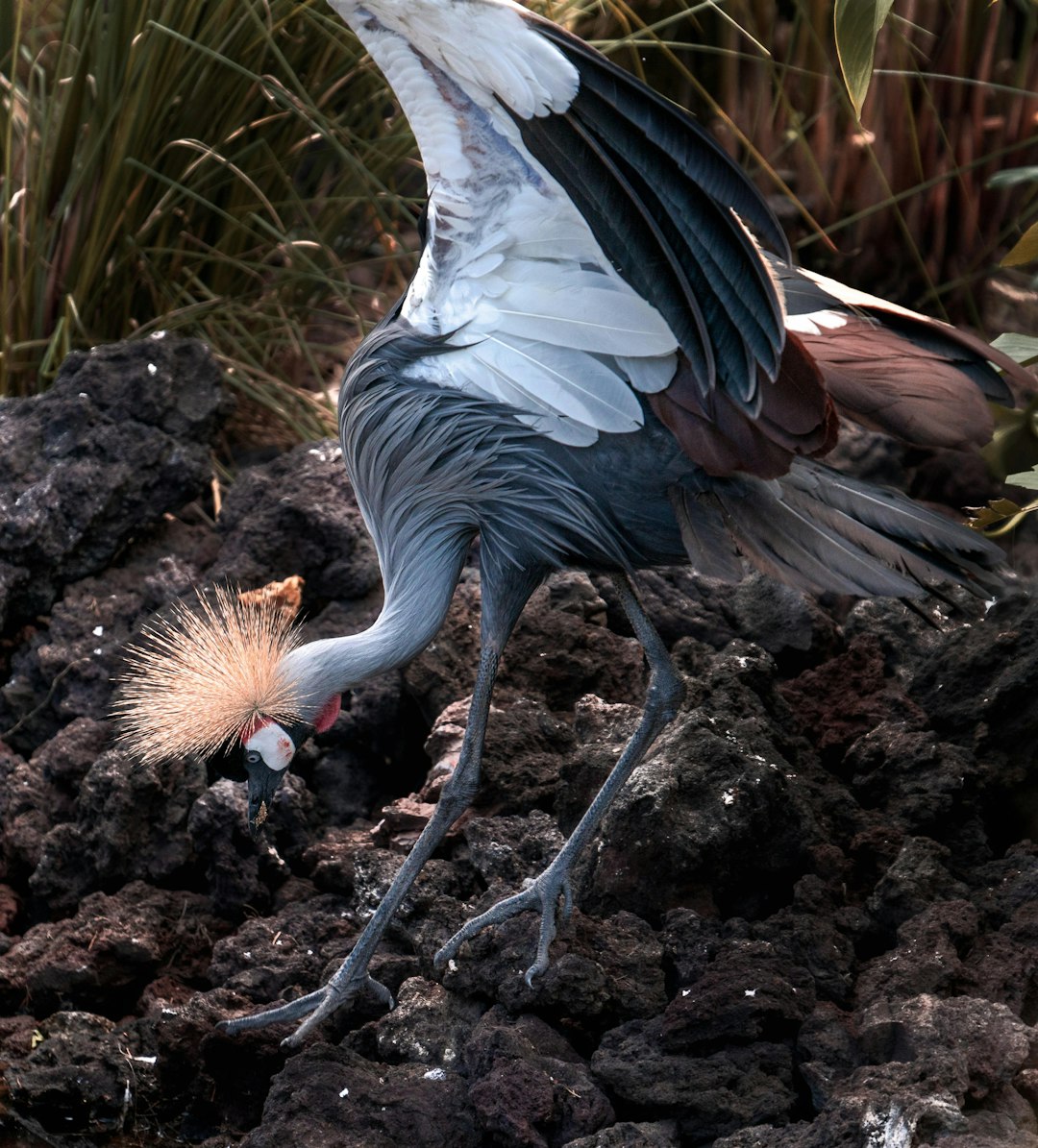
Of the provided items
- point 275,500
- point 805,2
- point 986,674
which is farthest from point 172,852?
point 805,2

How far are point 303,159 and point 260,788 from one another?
2737 mm

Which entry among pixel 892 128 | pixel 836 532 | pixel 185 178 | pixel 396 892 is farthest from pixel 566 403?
pixel 892 128

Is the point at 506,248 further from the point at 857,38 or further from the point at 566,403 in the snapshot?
the point at 857,38

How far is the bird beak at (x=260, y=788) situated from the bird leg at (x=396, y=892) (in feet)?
1.03

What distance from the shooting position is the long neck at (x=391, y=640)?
329 centimetres

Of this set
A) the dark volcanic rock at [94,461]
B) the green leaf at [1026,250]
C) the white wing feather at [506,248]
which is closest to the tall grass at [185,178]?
the dark volcanic rock at [94,461]

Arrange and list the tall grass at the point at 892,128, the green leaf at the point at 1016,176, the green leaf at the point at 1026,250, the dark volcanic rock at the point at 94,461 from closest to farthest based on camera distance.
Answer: the green leaf at the point at 1026,250 < the green leaf at the point at 1016,176 < the dark volcanic rock at the point at 94,461 < the tall grass at the point at 892,128

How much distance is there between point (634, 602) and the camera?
343cm

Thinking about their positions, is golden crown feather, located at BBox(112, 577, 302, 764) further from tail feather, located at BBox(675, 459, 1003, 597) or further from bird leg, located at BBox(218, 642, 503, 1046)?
tail feather, located at BBox(675, 459, 1003, 597)

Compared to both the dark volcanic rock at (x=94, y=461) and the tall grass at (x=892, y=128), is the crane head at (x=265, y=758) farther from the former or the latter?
the tall grass at (x=892, y=128)

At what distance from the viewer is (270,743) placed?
10.9 feet

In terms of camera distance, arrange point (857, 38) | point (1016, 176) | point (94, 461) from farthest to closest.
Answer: point (94, 461) < point (1016, 176) < point (857, 38)

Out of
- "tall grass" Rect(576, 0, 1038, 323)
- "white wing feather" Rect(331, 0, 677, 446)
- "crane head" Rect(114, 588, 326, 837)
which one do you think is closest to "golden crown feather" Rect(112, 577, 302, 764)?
"crane head" Rect(114, 588, 326, 837)

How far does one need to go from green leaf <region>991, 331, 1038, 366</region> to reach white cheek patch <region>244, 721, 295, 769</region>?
1.67 metres
